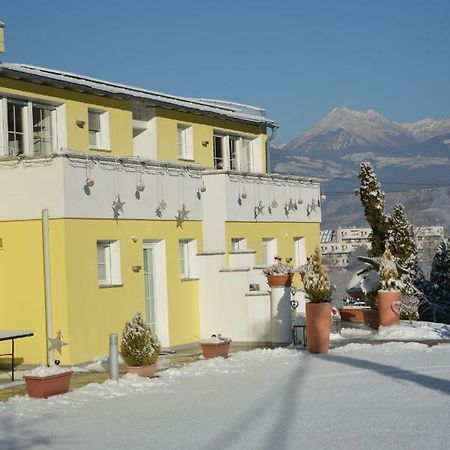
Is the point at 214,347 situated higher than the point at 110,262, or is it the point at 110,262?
the point at 110,262

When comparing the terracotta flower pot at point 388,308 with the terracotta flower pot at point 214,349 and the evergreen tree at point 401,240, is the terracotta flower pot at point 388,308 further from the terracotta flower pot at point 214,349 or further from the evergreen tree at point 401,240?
the evergreen tree at point 401,240

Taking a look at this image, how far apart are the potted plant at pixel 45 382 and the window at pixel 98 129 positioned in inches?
406

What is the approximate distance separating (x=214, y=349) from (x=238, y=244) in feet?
21.6

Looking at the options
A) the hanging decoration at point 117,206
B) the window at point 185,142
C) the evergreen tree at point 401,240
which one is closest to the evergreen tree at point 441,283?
the evergreen tree at point 401,240

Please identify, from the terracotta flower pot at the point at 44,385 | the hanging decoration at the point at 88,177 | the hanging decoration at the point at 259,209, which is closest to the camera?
the terracotta flower pot at the point at 44,385

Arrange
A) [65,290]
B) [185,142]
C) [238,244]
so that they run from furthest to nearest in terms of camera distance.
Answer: [185,142] → [238,244] → [65,290]

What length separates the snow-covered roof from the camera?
21844 mm

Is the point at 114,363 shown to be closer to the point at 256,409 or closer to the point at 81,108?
the point at 256,409

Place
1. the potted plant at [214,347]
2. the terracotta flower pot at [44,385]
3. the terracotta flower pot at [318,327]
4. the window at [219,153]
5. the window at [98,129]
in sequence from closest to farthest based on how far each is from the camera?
the terracotta flower pot at [44,385] → the potted plant at [214,347] → the terracotta flower pot at [318,327] → the window at [98,129] → the window at [219,153]

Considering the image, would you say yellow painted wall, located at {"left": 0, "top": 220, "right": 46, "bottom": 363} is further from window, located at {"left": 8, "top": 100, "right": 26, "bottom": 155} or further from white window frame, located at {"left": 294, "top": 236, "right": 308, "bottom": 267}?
white window frame, located at {"left": 294, "top": 236, "right": 308, "bottom": 267}

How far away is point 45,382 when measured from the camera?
49.0 feet

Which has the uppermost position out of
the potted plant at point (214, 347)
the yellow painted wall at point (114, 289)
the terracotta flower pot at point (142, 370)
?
the yellow painted wall at point (114, 289)

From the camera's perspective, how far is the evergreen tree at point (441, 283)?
40469 millimetres

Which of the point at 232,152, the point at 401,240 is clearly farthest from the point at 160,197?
the point at 401,240
